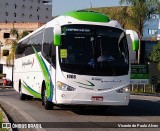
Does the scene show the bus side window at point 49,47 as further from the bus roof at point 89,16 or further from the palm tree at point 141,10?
the palm tree at point 141,10

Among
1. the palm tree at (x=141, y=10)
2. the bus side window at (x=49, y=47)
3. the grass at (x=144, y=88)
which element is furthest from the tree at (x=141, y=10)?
the bus side window at (x=49, y=47)

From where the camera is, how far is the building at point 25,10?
133 metres

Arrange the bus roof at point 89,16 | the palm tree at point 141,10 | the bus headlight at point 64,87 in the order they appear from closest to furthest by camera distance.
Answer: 1. the bus headlight at point 64,87
2. the bus roof at point 89,16
3. the palm tree at point 141,10

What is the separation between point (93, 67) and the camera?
15891mm

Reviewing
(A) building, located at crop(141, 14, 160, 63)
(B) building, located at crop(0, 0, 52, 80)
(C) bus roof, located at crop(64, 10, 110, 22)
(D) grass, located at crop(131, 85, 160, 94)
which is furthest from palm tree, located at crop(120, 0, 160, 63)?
(B) building, located at crop(0, 0, 52, 80)

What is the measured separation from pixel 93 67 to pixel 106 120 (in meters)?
2.08

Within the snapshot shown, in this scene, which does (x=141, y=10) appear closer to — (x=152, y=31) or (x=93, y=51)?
(x=152, y=31)

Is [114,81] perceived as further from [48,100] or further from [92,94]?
[48,100]

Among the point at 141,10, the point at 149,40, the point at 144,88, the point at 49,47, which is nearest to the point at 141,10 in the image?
the point at 141,10

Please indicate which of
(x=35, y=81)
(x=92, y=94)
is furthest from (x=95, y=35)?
(x=35, y=81)

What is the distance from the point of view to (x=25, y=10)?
137125 mm

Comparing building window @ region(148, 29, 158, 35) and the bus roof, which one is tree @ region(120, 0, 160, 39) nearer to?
building window @ region(148, 29, 158, 35)

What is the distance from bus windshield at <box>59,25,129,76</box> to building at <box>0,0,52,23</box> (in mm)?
117699

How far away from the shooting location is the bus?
15719 millimetres
